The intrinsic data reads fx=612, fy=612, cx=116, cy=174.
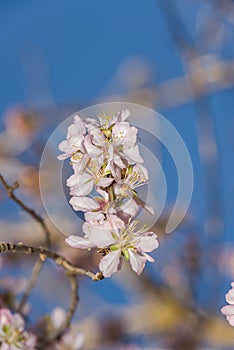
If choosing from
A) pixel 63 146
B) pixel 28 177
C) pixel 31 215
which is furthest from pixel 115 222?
pixel 28 177

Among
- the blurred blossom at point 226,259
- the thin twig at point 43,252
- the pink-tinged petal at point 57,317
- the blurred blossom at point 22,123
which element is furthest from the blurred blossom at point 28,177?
the blurred blossom at point 226,259

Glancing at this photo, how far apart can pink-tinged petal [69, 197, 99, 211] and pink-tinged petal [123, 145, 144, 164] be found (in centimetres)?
7

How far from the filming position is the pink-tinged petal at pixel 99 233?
2.65ft

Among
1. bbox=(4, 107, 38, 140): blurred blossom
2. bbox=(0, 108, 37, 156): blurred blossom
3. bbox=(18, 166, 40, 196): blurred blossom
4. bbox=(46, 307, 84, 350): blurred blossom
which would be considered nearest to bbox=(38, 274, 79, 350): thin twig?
bbox=(46, 307, 84, 350): blurred blossom

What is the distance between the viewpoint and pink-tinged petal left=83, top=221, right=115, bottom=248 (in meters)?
0.81

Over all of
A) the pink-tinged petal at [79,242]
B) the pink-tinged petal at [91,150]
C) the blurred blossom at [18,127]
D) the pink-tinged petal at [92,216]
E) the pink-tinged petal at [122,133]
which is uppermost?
the blurred blossom at [18,127]

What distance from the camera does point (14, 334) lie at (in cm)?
111

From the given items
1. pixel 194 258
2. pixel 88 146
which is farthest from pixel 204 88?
pixel 88 146

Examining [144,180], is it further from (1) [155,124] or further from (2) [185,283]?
(2) [185,283]

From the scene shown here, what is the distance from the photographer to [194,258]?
252 cm

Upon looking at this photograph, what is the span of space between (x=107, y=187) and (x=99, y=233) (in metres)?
0.06

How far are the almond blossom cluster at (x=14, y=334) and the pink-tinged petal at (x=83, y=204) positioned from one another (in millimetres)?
378

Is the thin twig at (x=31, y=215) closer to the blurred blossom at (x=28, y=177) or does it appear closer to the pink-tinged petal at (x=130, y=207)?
the pink-tinged petal at (x=130, y=207)

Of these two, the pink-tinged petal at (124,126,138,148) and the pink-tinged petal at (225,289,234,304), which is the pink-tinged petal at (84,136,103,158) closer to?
the pink-tinged petal at (124,126,138,148)
